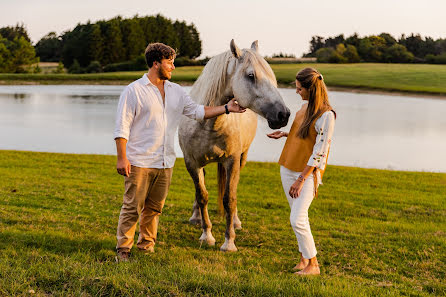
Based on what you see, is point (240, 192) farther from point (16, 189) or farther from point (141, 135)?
point (141, 135)

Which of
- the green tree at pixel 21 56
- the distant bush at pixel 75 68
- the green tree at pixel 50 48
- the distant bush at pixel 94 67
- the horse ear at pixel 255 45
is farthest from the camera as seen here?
the green tree at pixel 50 48

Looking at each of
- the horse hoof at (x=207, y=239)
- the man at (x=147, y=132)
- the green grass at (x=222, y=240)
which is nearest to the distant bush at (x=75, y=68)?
the green grass at (x=222, y=240)

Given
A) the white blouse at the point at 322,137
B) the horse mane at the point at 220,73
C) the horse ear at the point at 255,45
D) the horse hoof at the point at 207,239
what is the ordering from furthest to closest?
the horse hoof at the point at 207,239 → the horse ear at the point at 255,45 → the horse mane at the point at 220,73 → the white blouse at the point at 322,137

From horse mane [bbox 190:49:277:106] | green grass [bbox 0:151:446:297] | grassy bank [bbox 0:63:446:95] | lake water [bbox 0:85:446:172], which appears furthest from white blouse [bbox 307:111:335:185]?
grassy bank [bbox 0:63:446:95]

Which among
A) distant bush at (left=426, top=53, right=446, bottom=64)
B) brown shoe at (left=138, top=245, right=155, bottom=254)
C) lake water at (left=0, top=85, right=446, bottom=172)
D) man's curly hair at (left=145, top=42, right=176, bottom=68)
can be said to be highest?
distant bush at (left=426, top=53, right=446, bottom=64)

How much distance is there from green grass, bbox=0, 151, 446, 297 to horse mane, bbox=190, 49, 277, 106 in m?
1.63

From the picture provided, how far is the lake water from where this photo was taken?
53.6ft

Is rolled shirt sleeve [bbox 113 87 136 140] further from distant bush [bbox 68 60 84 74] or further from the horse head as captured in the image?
distant bush [bbox 68 60 84 74]

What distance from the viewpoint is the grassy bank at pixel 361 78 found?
4706cm

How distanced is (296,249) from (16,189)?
4.87m

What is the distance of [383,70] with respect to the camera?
180 ft

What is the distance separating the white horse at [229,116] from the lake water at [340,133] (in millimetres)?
3969

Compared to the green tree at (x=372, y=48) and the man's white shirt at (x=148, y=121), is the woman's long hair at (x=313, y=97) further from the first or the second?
the green tree at (x=372, y=48)

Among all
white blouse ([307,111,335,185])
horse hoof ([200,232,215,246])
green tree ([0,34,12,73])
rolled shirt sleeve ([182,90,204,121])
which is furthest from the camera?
green tree ([0,34,12,73])
